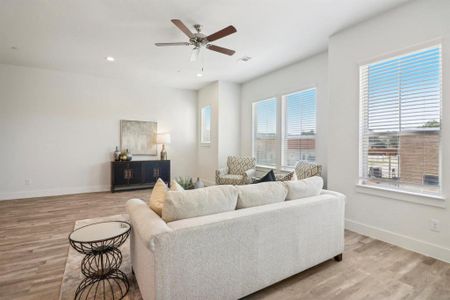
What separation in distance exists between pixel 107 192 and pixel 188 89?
12.1 feet

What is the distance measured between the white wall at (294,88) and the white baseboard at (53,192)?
154 inches

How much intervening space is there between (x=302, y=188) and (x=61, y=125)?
18.8 feet

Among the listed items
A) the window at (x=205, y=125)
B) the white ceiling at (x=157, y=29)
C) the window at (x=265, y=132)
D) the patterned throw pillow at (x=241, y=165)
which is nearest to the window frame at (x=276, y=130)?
the window at (x=265, y=132)

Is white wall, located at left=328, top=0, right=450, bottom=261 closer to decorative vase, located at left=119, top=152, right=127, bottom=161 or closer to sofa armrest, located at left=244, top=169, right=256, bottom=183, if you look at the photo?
sofa armrest, located at left=244, top=169, right=256, bottom=183

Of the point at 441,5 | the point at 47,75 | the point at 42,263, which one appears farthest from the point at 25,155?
the point at 441,5

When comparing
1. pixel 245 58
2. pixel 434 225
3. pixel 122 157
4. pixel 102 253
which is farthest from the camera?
pixel 122 157

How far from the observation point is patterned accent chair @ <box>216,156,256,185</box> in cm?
496

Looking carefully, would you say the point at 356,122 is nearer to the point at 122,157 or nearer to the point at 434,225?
the point at 434,225

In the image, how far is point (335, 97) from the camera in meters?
3.39

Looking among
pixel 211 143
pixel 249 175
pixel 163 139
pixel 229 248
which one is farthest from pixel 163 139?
pixel 229 248

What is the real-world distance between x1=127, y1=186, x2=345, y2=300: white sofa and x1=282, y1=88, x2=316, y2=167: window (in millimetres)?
2390

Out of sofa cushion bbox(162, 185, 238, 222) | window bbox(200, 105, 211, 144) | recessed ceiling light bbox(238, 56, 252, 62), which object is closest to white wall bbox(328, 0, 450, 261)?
recessed ceiling light bbox(238, 56, 252, 62)

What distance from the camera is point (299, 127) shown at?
464cm

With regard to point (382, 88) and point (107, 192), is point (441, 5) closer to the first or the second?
point (382, 88)
